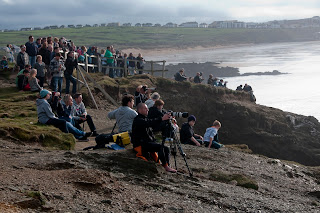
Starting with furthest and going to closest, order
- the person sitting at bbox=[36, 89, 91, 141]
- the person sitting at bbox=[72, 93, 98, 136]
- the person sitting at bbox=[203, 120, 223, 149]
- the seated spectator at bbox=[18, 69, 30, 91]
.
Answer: the seated spectator at bbox=[18, 69, 30, 91] < the person sitting at bbox=[203, 120, 223, 149] < the person sitting at bbox=[72, 93, 98, 136] < the person sitting at bbox=[36, 89, 91, 141]

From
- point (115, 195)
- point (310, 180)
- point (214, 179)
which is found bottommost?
point (310, 180)

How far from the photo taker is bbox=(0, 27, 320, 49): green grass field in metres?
116

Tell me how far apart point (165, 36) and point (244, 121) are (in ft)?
374

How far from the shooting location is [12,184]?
24.2 ft

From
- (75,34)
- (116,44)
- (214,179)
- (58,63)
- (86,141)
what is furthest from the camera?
(75,34)

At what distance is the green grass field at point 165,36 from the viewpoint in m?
116

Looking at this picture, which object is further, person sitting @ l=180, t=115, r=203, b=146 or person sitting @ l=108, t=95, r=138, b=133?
person sitting @ l=180, t=115, r=203, b=146

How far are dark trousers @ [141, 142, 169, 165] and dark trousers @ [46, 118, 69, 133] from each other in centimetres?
380

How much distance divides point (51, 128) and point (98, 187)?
5267 millimetres

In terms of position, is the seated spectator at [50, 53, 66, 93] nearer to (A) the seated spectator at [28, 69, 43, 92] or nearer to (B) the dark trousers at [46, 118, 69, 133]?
(A) the seated spectator at [28, 69, 43, 92]

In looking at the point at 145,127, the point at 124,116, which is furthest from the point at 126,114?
the point at 145,127

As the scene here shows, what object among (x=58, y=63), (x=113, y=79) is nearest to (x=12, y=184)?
(x=58, y=63)

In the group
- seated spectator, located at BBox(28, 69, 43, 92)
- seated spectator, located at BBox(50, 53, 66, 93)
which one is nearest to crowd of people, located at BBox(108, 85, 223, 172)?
seated spectator, located at BBox(28, 69, 43, 92)

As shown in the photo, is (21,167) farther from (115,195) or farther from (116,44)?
(116,44)
